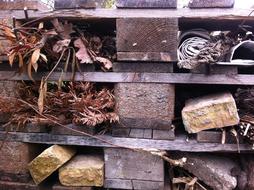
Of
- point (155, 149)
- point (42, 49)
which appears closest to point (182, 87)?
point (155, 149)

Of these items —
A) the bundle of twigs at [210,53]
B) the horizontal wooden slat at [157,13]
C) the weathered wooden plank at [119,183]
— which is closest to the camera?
the bundle of twigs at [210,53]

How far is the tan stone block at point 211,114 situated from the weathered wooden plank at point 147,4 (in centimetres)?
72

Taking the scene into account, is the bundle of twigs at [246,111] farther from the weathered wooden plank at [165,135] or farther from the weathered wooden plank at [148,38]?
the weathered wooden plank at [148,38]

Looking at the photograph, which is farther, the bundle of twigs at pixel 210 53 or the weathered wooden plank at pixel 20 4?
the weathered wooden plank at pixel 20 4

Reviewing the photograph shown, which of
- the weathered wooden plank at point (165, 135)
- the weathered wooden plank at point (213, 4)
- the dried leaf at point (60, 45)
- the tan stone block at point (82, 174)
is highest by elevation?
the weathered wooden plank at point (213, 4)

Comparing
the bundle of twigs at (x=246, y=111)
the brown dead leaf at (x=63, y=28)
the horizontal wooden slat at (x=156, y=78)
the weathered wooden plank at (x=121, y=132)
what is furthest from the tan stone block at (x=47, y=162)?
the bundle of twigs at (x=246, y=111)

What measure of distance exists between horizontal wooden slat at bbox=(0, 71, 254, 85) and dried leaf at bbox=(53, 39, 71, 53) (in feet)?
0.60

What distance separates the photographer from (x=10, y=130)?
2.25 m

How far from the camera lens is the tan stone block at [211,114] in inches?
76.7

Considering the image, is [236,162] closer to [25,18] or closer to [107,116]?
[107,116]

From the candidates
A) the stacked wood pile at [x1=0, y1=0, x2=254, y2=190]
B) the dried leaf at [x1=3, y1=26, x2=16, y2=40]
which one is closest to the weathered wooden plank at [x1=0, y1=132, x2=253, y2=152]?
the stacked wood pile at [x1=0, y1=0, x2=254, y2=190]

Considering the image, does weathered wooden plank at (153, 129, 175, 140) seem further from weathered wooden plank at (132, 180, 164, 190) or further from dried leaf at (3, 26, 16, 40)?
dried leaf at (3, 26, 16, 40)

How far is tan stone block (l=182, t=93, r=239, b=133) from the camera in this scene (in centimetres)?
195

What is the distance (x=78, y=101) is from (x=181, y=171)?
0.98 m
